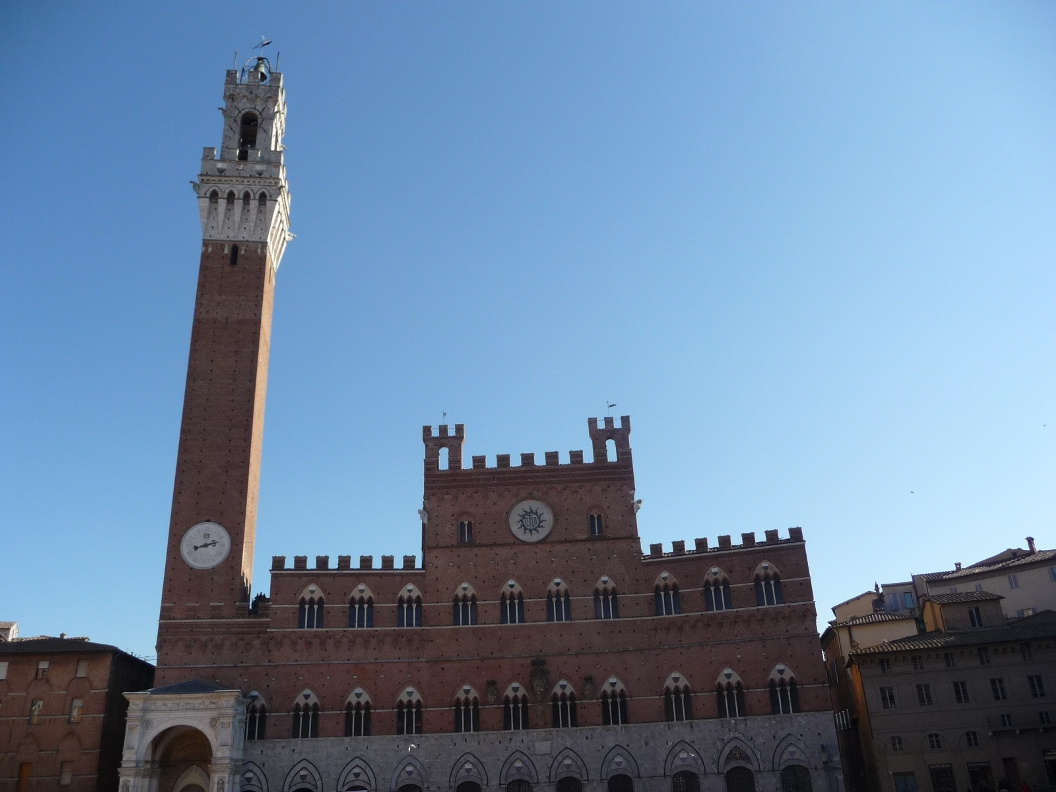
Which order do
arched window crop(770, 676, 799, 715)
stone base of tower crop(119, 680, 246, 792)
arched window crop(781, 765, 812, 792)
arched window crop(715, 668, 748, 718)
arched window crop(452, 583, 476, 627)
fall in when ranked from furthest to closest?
arched window crop(452, 583, 476, 627) < arched window crop(715, 668, 748, 718) < arched window crop(770, 676, 799, 715) < arched window crop(781, 765, 812, 792) < stone base of tower crop(119, 680, 246, 792)

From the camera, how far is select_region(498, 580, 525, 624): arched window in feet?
152

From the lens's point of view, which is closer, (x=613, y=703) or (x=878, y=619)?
(x=613, y=703)

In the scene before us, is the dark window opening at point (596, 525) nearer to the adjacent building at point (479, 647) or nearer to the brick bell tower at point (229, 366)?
the adjacent building at point (479, 647)

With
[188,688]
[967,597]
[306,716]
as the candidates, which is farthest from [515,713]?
[967,597]

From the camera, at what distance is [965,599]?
48562mm

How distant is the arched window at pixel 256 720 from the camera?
43.0 metres

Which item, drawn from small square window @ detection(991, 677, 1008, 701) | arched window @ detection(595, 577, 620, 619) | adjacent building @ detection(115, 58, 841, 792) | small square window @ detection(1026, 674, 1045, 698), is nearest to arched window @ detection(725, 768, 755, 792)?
adjacent building @ detection(115, 58, 841, 792)

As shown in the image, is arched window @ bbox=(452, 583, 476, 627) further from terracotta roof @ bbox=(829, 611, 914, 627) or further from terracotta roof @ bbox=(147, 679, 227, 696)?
terracotta roof @ bbox=(829, 611, 914, 627)

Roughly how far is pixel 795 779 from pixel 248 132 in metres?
50.0

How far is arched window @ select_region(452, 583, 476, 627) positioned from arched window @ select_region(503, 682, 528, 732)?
13.7 feet

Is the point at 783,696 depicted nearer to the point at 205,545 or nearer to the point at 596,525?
the point at 596,525

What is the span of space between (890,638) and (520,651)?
22720mm

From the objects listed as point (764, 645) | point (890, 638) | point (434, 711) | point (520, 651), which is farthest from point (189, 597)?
point (890, 638)

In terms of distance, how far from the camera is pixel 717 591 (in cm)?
4638
